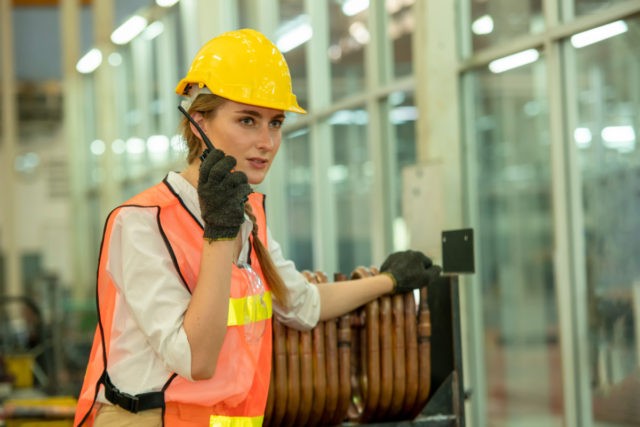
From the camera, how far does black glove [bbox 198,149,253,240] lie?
2395mm

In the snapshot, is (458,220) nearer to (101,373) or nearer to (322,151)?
(322,151)

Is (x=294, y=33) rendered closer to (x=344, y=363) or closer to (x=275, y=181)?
(x=275, y=181)

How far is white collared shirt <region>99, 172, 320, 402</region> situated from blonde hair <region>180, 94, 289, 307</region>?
108mm

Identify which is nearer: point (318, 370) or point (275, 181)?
point (318, 370)

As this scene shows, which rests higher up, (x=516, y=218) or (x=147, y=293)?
(x=516, y=218)

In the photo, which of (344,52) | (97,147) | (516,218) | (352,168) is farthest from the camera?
(516,218)

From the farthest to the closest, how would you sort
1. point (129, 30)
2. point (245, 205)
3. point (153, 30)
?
point (129, 30)
point (153, 30)
point (245, 205)

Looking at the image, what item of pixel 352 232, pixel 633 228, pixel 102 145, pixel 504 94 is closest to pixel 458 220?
pixel 633 228

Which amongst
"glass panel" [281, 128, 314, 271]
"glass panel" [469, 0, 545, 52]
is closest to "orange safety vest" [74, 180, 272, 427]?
"glass panel" [469, 0, 545, 52]

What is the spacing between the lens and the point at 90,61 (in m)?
17.2

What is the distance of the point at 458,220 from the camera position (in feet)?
19.7

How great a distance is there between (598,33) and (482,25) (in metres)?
2.01

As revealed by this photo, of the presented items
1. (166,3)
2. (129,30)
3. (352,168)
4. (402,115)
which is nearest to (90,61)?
(129,30)

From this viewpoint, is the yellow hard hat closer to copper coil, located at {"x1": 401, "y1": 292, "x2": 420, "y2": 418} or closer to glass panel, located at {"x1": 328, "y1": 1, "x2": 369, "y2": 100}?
copper coil, located at {"x1": 401, "y1": 292, "x2": 420, "y2": 418}
